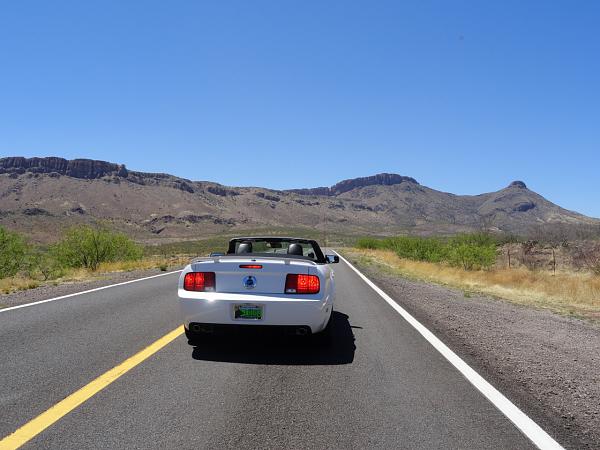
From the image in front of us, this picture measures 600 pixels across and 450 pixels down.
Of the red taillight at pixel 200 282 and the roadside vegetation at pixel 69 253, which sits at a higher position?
the red taillight at pixel 200 282

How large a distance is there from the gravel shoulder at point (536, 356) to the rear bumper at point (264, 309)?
200 centimetres

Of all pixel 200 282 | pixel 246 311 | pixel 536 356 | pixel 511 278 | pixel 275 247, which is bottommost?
pixel 511 278

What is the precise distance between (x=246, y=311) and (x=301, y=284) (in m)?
0.74

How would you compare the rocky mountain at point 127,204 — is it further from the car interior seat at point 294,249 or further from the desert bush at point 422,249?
the car interior seat at point 294,249

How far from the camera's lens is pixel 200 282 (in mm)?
6059

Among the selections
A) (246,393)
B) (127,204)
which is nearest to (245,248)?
(246,393)

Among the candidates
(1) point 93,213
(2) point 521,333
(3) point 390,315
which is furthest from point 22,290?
(1) point 93,213

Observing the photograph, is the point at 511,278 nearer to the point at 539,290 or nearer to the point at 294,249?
the point at 539,290

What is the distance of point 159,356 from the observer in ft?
19.0

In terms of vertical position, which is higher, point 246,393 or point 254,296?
point 254,296

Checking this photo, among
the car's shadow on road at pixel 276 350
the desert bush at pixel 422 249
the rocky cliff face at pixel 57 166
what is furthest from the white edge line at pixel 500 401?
the rocky cliff face at pixel 57 166

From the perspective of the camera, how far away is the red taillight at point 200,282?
6.03 metres

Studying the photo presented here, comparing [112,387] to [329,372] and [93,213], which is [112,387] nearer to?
[329,372]

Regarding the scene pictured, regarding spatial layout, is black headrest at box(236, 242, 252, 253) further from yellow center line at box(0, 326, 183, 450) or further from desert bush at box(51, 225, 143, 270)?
desert bush at box(51, 225, 143, 270)
